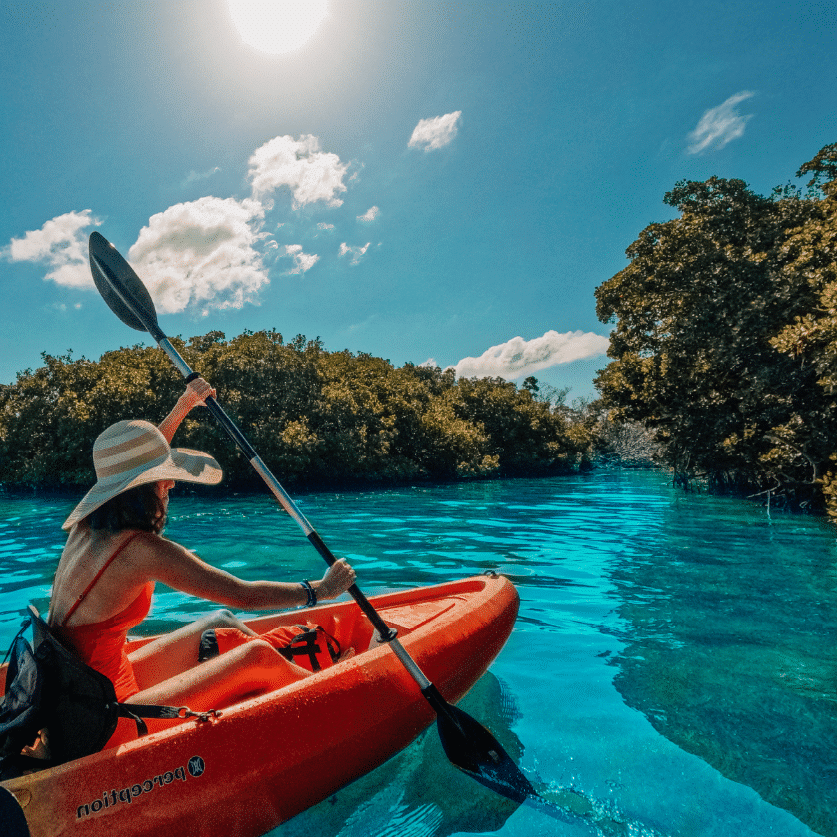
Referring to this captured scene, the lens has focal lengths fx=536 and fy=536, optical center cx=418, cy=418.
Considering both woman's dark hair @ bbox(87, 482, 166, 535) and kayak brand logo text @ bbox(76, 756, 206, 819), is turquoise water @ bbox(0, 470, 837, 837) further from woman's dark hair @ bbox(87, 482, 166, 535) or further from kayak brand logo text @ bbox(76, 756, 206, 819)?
woman's dark hair @ bbox(87, 482, 166, 535)

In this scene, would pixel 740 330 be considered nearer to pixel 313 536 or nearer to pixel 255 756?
pixel 313 536

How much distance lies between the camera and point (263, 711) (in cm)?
243

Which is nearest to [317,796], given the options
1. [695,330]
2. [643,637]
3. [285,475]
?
[643,637]

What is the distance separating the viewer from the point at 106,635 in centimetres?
212

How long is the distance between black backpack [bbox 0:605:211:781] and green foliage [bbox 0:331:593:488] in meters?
22.9

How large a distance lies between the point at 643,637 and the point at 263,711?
3698 millimetres

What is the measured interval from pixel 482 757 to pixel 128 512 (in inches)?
85.8

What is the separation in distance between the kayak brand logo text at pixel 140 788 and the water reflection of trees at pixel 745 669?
2.70 metres

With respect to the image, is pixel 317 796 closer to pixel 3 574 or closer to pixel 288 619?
pixel 288 619

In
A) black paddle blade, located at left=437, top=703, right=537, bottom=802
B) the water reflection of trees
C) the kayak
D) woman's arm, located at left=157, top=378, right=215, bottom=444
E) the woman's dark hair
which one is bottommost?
the water reflection of trees

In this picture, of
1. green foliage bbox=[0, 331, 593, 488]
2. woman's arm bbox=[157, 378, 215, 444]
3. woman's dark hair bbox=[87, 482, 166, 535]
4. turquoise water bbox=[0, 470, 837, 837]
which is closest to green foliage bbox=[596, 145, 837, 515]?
turquoise water bbox=[0, 470, 837, 837]

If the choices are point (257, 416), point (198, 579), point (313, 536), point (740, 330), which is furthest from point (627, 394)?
point (198, 579)

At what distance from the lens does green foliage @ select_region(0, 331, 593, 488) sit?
80.7 feet

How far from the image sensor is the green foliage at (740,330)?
39.2ft
